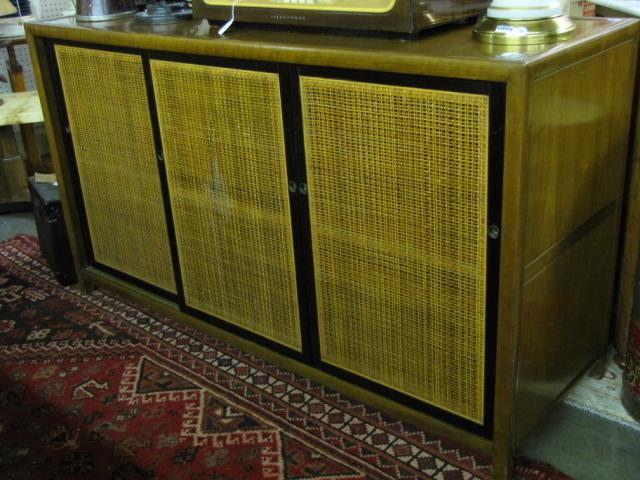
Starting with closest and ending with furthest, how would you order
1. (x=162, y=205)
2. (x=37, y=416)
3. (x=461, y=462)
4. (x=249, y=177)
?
(x=461, y=462) < (x=249, y=177) < (x=37, y=416) < (x=162, y=205)

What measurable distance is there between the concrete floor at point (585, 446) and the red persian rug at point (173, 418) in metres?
0.07

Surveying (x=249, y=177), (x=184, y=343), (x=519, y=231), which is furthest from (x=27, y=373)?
(x=519, y=231)

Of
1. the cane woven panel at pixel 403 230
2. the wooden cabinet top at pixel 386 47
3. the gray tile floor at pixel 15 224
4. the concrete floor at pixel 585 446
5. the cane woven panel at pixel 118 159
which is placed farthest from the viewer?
the gray tile floor at pixel 15 224

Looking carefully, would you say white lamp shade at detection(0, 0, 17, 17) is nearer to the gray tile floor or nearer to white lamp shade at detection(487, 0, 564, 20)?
the gray tile floor

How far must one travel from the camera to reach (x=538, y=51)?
1376 millimetres

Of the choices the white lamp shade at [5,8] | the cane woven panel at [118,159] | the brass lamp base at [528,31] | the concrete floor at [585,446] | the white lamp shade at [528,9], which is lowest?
the concrete floor at [585,446]

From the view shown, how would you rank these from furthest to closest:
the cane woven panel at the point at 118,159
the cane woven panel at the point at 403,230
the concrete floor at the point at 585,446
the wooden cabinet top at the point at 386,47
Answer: the cane woven panel at the point at 118,159
the concrete floor at the point at 585,446
the cane woven panel at the point at 403,230
the wooden cabinet top at the point at 386,47

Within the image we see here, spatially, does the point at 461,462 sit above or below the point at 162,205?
below

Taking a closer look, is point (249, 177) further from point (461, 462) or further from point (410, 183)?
point (461, 462)

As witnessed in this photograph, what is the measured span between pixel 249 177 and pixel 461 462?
881mm

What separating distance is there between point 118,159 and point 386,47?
1094 millimetres

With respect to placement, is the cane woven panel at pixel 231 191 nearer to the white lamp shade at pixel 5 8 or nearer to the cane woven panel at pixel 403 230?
the cane woven panel at pixel 403 230

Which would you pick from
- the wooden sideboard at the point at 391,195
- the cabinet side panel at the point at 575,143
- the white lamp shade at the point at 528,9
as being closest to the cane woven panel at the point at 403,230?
the wooden sideboard at the point at 391,195

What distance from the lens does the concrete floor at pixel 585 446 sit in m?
1.72
